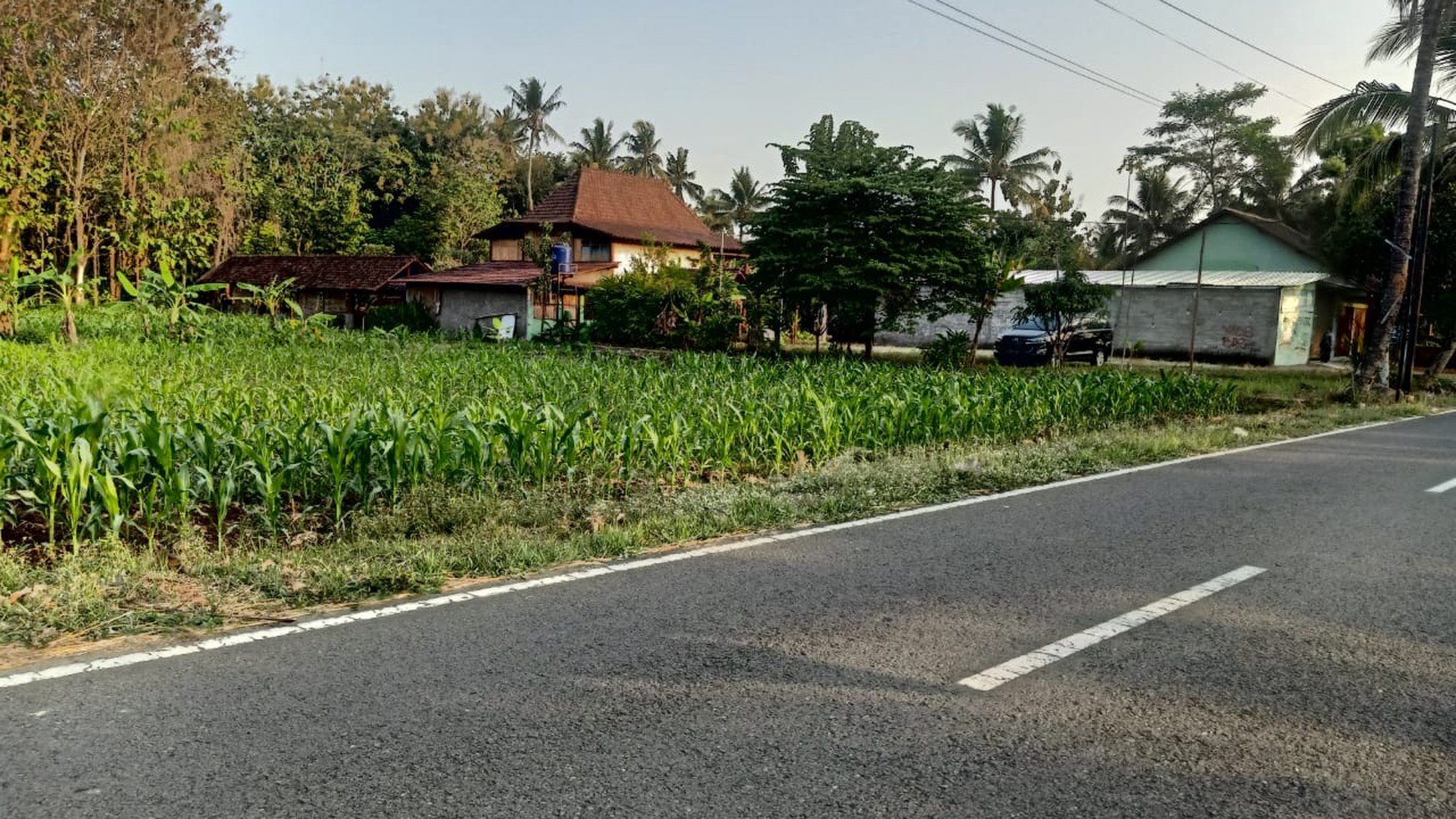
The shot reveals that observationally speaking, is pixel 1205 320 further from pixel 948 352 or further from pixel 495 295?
pixel 495 295

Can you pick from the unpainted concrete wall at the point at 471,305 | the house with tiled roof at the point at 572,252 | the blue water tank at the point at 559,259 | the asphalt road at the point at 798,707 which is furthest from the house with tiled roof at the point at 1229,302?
the asphalt road at the point at 798,707

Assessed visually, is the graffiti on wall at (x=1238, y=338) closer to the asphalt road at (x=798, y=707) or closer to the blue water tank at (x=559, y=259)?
the blue water tank at (x=559, y=259)

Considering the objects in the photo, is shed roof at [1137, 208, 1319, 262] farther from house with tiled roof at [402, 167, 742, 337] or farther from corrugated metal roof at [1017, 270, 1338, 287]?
house with tiled roof at [402, 167, 742, 337]

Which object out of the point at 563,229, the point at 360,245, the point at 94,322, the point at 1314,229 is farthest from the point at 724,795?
the point at 360,245

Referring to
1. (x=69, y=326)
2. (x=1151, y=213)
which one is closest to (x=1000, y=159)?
(x=1151, y=213)

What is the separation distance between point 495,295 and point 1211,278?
82.6ft

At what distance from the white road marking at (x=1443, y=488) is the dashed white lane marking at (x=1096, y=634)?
462cm

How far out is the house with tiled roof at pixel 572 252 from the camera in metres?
35.4

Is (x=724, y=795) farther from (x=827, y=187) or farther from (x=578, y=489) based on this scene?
(x=827, y=187)

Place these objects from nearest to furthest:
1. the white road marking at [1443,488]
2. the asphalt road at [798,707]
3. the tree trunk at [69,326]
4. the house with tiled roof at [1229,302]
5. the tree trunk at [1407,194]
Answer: the asphalt road at [798,707] < the white road marking at [1443,488] < the tree trunk at [1407,194] < the tree trunk at [69,326] < the house with tiled roof at [1229,302]

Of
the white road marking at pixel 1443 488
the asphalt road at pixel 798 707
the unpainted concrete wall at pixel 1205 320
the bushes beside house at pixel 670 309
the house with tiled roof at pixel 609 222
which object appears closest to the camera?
the asphalt road at pixel 798 707

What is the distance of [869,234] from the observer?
21.3 metres

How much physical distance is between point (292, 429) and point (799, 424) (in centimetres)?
496

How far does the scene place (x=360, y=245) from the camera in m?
52.0
